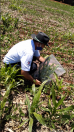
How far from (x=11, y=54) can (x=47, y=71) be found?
769 millimetres

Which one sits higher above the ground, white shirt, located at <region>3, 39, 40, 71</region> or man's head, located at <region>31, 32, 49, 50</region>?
man's head, located at <region>31, 32, 49, 50</region>

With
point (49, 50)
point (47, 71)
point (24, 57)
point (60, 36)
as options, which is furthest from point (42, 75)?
point (60, 36)

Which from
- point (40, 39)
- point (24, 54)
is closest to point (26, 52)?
point (24, 54)

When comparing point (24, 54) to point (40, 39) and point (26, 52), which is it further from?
point (40, 39)

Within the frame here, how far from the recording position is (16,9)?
646 centimetres

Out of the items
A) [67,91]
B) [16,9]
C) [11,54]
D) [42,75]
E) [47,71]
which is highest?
[16,9]

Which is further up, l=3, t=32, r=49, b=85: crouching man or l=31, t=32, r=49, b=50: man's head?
l=31, t=32, r=49, b=50: man's head

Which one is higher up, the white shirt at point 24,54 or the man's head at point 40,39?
the man's head at point 40,39

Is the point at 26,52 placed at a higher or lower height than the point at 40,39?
lower

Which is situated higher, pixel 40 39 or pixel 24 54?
pixel 40 39

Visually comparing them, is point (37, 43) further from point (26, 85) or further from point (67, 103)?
point (67, 103)

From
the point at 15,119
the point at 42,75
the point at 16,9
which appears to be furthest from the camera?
the point at 16,9

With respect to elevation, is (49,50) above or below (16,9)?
below

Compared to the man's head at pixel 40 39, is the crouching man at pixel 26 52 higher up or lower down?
lower down
